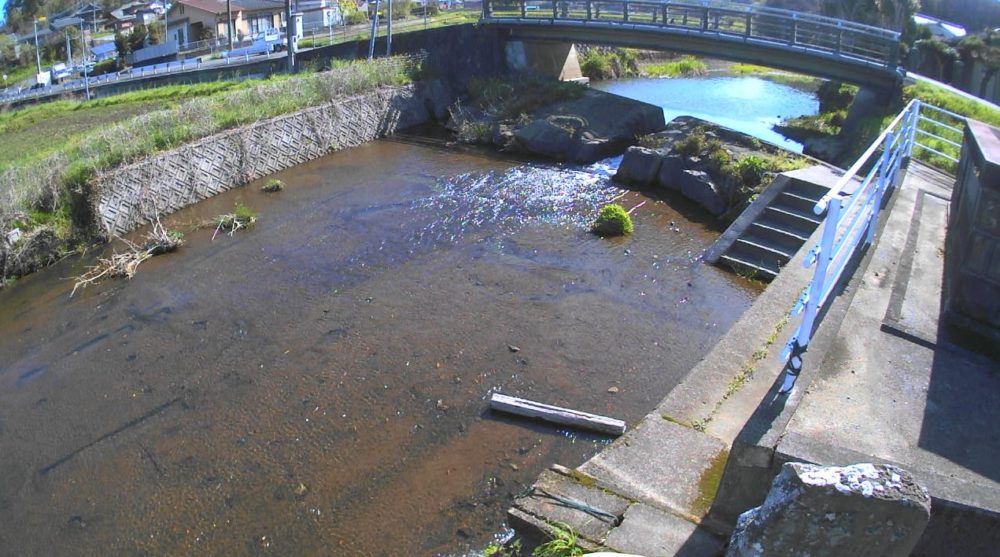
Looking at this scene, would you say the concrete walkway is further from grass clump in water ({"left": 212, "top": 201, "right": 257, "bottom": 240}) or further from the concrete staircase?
grass clump in water ({"left": 212, "top": 201, "right": 257, "bottom": 240})

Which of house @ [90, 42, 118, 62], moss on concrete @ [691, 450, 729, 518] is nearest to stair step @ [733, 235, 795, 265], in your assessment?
moss on concrete @ [691, 450, 729, 518]

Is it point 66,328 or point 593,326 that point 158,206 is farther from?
point 593,326

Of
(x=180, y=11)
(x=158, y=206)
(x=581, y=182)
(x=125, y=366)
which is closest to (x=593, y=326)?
(x=125, y=366)

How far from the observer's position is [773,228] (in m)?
13.0

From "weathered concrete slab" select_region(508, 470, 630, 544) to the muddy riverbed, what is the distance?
203cm

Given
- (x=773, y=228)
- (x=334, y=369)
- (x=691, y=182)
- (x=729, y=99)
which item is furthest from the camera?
(x=729, y=99)

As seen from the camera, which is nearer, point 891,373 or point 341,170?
point 891,373

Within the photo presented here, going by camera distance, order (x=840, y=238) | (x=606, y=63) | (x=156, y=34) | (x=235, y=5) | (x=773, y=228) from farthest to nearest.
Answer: (x=156, y=34), (x=235, y=5), (x=606, y=63), (x=773, y=228), (x=840, y=238)

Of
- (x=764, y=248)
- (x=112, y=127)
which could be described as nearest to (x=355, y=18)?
(x=112, y=127)

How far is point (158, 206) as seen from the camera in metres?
16.7

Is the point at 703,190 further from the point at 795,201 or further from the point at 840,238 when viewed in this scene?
the point at 840,238

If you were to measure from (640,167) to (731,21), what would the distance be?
8081 millimetres

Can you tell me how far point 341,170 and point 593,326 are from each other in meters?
11.2

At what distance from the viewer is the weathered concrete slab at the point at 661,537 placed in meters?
4.39
